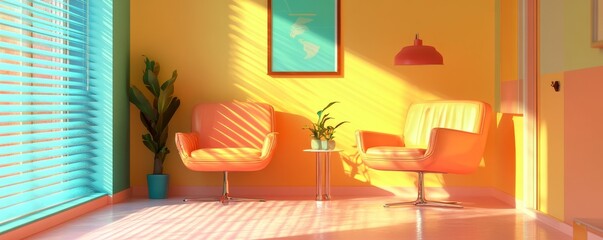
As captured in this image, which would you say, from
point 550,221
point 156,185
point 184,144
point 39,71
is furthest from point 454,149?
point 39,71

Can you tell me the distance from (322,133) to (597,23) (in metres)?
2.98

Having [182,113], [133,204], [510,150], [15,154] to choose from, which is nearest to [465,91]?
[510,150]

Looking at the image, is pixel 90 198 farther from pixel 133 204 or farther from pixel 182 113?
pixel 182 113

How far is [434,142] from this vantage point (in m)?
6.09

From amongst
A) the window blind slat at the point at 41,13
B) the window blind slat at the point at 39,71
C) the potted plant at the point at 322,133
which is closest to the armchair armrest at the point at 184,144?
the window blind slat at the point at 39,71

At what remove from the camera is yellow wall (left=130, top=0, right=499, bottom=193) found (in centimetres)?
720

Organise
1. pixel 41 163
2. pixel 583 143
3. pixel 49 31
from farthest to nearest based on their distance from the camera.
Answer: pixel 49 31
pixel 41 163
pixel 583 143

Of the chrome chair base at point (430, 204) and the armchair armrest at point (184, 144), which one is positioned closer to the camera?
the chrome chair base at point (430, 204)

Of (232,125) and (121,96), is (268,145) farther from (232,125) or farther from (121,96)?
(121,96)

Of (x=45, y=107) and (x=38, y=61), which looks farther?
(x=45, y=107)

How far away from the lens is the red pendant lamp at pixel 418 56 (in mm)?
6227

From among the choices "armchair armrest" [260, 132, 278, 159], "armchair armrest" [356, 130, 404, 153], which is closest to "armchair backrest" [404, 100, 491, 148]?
"armchair armrest" [356, 130, 404, 153]

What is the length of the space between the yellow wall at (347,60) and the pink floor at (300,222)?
0.96 metres

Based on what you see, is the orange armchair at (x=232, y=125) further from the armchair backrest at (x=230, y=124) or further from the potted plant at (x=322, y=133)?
the potted plant at (x=322, y=133)
